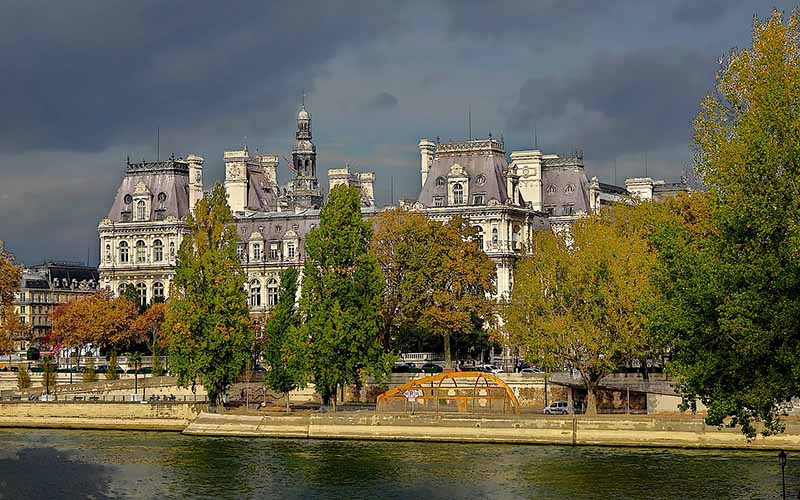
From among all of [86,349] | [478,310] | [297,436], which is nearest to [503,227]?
[478,310]

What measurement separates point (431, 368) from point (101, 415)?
23.4m

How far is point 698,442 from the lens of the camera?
77500mm

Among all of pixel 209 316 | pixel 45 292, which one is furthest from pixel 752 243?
pixel 45 292

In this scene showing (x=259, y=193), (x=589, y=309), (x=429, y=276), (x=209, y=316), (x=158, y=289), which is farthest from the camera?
(x=259, y=193)

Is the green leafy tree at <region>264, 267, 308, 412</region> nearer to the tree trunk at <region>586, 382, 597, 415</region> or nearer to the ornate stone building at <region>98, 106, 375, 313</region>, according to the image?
the tree trunk at <region>586, 382, 597, 415</region>

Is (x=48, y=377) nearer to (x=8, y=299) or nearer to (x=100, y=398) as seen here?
(x=100, y=398)

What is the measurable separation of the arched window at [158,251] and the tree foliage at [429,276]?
123 feet

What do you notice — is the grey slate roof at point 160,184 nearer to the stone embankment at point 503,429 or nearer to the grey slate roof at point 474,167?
the grey slate roof at point 474,167

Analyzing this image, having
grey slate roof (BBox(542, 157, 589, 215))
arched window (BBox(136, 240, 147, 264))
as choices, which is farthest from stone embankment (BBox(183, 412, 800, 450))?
grey slate roof (BBox(542, 157, 589, 215))

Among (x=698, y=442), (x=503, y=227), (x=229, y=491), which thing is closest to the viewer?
(x=229, y=491)

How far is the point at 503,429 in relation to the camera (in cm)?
8269

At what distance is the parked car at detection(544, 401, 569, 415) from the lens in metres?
89.1

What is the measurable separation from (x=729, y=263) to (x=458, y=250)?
188 feet

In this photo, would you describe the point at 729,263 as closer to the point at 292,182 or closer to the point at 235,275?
the point at 235,275
